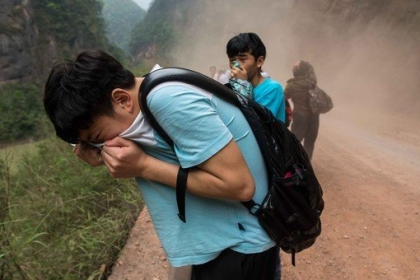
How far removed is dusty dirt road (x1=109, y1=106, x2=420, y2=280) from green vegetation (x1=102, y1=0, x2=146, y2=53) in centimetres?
8122

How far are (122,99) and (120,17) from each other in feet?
350

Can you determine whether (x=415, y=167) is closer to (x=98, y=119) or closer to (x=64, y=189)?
(x=64, y=189)

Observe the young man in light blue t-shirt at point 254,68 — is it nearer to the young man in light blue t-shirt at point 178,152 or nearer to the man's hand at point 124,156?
the young man in light blue t-shirt at point 178,152

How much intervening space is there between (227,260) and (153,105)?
554mm

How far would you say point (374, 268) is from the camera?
2.71m

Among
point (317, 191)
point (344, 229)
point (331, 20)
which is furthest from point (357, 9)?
point (317, 191)

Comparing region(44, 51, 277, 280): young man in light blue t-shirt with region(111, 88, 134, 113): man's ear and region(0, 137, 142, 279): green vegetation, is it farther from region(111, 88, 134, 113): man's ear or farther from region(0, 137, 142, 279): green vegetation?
region(0, 137, 142, 279): green vegetation

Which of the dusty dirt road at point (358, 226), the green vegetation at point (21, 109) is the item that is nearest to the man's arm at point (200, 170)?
the dusty dirt road at point (358, 226)

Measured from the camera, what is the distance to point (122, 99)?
899 millimetres

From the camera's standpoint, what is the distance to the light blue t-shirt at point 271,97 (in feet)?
6.74

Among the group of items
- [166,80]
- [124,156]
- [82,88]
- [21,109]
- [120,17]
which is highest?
[166,80]

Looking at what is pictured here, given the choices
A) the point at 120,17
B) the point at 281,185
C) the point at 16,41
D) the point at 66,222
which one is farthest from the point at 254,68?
the point at 120,17

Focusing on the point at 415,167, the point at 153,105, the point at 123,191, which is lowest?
the point at 123,191

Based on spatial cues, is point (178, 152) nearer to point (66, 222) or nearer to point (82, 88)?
point (82, 88)
